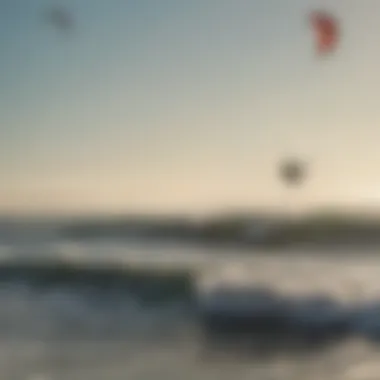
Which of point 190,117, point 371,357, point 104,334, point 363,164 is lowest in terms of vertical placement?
point 371,357

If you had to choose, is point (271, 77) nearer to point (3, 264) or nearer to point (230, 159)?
point (230, 159)

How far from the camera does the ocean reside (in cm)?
102

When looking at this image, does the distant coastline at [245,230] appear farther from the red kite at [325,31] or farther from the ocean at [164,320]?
the red kite at [325,31]

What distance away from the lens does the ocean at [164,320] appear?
102 centimetres

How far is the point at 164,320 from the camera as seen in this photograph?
1.06m

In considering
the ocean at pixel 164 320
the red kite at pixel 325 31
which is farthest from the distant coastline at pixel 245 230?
the red kite at pixel 325 31

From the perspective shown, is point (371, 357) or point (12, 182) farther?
point (12, 182)

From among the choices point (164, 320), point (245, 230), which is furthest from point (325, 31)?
point (164, 320)

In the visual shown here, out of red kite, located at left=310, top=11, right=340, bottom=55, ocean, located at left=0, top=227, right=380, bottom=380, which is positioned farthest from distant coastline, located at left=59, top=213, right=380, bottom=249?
red kite, located at left=310, top=11, right=340, bottom=55

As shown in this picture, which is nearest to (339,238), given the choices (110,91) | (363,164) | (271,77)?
(363,164)

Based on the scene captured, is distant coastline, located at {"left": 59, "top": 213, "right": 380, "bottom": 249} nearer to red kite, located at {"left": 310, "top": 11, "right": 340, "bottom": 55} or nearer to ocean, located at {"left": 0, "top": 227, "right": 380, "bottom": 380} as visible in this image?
ocean, located at {"left": 0, "top": 227, "right": 380, "bottom": 380}

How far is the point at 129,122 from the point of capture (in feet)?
3.63

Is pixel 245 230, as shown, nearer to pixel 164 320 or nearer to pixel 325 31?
pixel 164 320

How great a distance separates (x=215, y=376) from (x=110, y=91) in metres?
0.40
